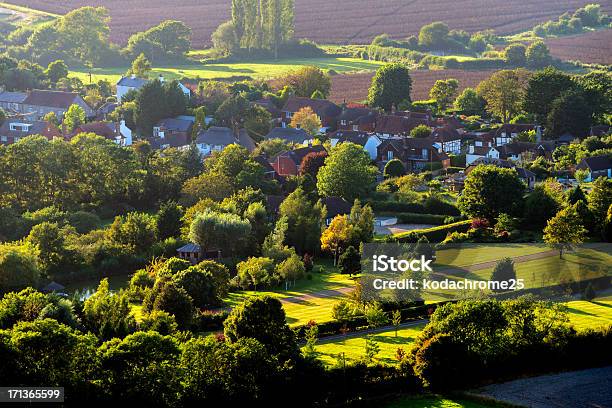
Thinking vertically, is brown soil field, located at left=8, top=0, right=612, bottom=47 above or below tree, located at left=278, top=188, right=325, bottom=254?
above

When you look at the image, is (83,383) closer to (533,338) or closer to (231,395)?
(231,395)

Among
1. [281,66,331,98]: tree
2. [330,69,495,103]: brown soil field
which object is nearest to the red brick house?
[281,66,331,98]: tree

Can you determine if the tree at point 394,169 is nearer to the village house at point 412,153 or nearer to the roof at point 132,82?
the village house at point 412,153

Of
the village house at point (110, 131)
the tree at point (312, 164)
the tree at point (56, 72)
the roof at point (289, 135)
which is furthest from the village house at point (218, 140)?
the tree at point (56, 72)

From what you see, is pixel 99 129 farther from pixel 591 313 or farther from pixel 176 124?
pixel 591 313

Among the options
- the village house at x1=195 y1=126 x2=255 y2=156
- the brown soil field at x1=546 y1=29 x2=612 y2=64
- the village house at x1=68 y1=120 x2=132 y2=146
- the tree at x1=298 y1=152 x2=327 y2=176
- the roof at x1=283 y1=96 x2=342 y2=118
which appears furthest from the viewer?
the brown soil field at x1=546 y1=29 x2=612 y2=64

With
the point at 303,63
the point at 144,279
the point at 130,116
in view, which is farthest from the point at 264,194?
the point at 303,63

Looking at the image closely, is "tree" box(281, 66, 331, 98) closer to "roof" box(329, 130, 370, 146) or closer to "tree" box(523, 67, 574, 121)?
"roof" box(329, 130, 370, 146)
